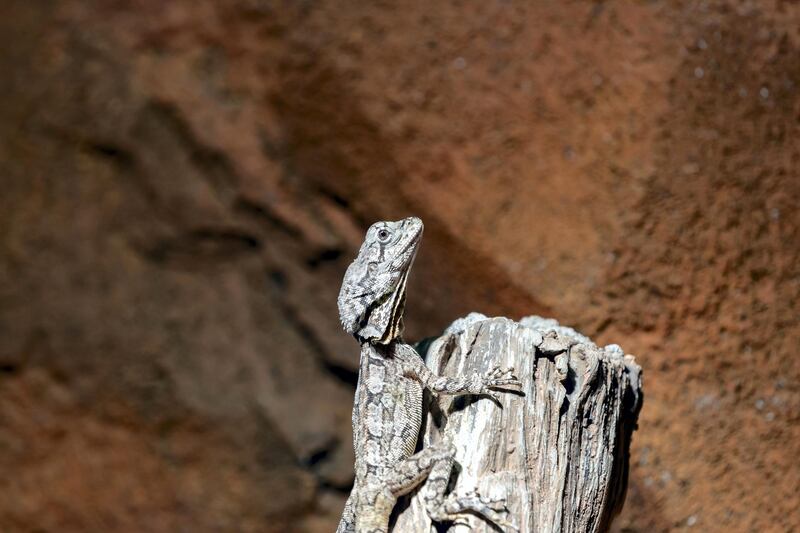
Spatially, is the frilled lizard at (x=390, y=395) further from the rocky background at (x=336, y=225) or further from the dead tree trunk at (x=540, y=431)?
the rocky background at (x=336, y=225)

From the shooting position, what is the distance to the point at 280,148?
5.62 m

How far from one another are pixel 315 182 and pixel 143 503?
8.76ft

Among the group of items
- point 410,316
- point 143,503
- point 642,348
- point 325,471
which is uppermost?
point 410,316

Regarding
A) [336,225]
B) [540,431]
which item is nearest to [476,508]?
[540,431]

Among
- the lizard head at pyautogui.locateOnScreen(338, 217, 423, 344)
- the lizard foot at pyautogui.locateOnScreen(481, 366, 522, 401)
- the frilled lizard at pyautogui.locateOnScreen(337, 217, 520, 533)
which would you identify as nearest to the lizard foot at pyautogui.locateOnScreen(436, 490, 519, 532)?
the frilled lizard at pyautogui.locateOnScreen(337, 217, 520, 533)

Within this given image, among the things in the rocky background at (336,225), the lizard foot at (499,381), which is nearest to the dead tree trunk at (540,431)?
the lizard foot at (499,381)

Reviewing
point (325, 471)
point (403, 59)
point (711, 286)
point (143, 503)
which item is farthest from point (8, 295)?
point (711, 286)

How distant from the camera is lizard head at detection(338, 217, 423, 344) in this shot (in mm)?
3775

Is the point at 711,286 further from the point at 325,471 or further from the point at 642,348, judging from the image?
the point at 325,471

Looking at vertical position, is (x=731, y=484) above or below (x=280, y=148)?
below

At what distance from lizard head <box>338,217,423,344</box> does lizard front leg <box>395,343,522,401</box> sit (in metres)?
0.15

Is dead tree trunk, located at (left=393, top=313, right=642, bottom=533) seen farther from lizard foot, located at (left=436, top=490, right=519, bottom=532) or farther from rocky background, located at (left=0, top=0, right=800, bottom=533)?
rocky background, located at (left=0, top=0, right=800, bottom=533)

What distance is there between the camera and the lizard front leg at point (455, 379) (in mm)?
3213

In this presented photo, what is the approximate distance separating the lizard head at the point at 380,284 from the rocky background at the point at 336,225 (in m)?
1.26
